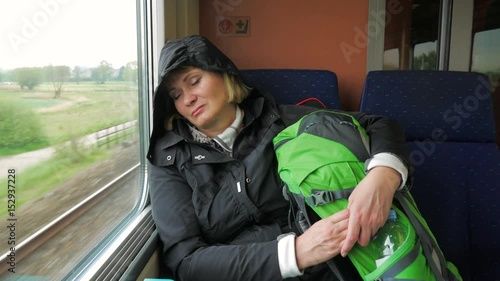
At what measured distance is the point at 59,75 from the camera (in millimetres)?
1129

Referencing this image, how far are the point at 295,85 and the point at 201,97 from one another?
1.87ft

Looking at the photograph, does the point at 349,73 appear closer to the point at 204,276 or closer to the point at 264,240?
the point at 264,240

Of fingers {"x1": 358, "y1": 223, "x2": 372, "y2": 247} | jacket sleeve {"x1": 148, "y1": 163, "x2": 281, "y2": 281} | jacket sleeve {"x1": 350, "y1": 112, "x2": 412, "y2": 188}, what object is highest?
jacket sleeve {"x1": 350, "y1": 112, "x2": 412, "y2": 188}

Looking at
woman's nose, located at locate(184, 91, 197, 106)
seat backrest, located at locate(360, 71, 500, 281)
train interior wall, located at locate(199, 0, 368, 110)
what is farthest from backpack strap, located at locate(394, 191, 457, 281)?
train interior wall, located at locate(199, 0, 368, 110)

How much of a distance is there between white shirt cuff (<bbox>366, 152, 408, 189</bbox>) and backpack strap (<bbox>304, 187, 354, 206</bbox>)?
12cm

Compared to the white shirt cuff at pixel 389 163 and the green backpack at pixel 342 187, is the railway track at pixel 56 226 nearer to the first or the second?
the green backpack at pixel 342 187

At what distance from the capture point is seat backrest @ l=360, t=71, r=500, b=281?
6.04 feet

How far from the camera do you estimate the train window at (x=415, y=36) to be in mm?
2607

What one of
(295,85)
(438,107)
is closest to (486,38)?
(438,107)

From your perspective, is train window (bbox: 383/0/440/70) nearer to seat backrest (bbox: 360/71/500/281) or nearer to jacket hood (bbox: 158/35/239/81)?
seat backrest (bbox: 360/71/500/281)

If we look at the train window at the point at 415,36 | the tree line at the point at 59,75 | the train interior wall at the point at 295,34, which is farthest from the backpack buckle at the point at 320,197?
the train window at the point at 415,36

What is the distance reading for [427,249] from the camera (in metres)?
1.14

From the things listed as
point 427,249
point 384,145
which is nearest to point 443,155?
point 384,145

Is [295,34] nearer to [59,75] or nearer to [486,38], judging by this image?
[486,38]
